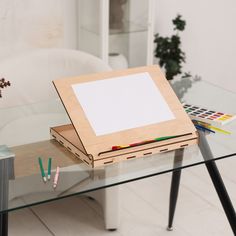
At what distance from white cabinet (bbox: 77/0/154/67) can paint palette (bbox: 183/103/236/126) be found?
149 cm

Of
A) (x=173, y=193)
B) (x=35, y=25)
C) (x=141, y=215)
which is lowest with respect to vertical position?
(x=141, y=215)

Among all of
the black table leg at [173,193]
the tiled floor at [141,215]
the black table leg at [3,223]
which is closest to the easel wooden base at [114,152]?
the black table leg at [3,223]

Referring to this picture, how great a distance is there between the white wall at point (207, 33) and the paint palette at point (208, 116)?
77.2 inches

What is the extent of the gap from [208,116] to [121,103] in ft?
1.31

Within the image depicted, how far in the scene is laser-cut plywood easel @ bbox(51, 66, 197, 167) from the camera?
1795 mm

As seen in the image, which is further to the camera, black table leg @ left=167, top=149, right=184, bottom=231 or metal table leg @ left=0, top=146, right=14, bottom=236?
black table leg @ left=167, top=149, right=184, bottom=231

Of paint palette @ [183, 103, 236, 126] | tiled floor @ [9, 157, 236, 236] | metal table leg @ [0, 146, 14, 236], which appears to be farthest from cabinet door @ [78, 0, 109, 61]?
metal table leg @ [0, 146, 14, 236]

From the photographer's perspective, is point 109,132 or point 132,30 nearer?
point 109,132

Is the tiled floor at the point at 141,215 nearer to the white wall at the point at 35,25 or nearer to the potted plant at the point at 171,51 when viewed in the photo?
the potted plant at the point at 171,51

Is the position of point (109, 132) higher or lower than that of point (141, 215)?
higher

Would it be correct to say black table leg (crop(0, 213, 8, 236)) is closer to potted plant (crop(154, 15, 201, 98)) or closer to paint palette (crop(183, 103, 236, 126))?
paint palette (crop(183, 103, 236, 126))

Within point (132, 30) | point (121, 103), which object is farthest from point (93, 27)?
point (121, 103)

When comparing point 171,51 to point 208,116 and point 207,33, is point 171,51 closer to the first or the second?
point 207,33

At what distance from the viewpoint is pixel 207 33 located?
4.14 metres
